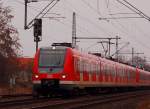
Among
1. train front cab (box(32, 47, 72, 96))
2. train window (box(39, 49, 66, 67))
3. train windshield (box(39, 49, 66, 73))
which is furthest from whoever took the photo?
train window (box(39, 49, 66, 67))

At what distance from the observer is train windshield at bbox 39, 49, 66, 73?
101ft

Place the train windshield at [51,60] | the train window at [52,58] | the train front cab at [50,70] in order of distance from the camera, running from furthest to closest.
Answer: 1. the train window at [52,58]
2. the train windshield at [51,60]
3. the train front cab at [50,70]

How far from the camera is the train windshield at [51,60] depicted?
3070 centimetres

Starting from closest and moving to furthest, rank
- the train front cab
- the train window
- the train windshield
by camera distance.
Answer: the train front cab < the train windshield < the train window

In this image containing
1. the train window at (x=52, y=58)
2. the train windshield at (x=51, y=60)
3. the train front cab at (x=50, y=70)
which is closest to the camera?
the train front cab at (x=50, y=70)

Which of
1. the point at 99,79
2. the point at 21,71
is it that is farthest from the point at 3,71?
the point at 99,79

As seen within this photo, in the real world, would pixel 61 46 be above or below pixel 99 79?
above

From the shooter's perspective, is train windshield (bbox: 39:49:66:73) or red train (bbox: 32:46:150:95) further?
train windshield (bbox: 39:49:66:73)

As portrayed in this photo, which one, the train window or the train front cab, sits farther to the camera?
the train window

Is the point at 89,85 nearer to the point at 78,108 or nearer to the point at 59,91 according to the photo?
the point at 59,91

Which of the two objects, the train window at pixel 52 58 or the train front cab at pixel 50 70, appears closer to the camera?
the train front cab at pixel 50 70

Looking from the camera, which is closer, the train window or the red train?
the red train

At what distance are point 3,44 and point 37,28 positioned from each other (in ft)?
112

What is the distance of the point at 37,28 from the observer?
34.2 m
